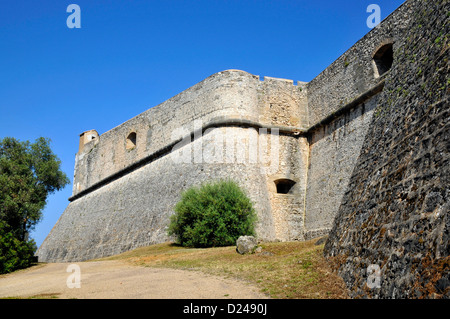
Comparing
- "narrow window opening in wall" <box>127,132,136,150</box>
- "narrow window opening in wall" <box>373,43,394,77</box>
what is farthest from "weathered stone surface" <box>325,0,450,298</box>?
"narrow window opening in wall" <box>127,132,136,150</box>

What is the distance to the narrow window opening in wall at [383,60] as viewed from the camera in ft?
44.3

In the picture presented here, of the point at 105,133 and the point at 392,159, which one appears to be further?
the point at 105,133

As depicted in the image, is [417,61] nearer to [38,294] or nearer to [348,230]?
[348,230]

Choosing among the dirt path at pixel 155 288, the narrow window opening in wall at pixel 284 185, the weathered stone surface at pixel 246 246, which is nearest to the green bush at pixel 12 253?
the dirt path at pixel 155 288

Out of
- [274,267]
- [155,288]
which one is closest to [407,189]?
[274,267]

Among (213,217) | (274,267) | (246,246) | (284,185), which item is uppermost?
(284,185)

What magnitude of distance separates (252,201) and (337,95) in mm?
4816

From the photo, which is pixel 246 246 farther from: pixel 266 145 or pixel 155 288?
pixel 266 145

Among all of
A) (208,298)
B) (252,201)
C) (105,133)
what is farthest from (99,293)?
(105,133)

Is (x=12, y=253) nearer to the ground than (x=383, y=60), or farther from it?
nearer to the ground

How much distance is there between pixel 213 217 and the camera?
13094 mm

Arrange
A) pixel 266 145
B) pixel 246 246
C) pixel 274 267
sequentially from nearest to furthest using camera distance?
pixel 274 267 → pixel 246 246 → pixel 266 145

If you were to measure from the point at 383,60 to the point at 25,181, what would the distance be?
15.1 metres

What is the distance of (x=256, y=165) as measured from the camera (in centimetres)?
1609
